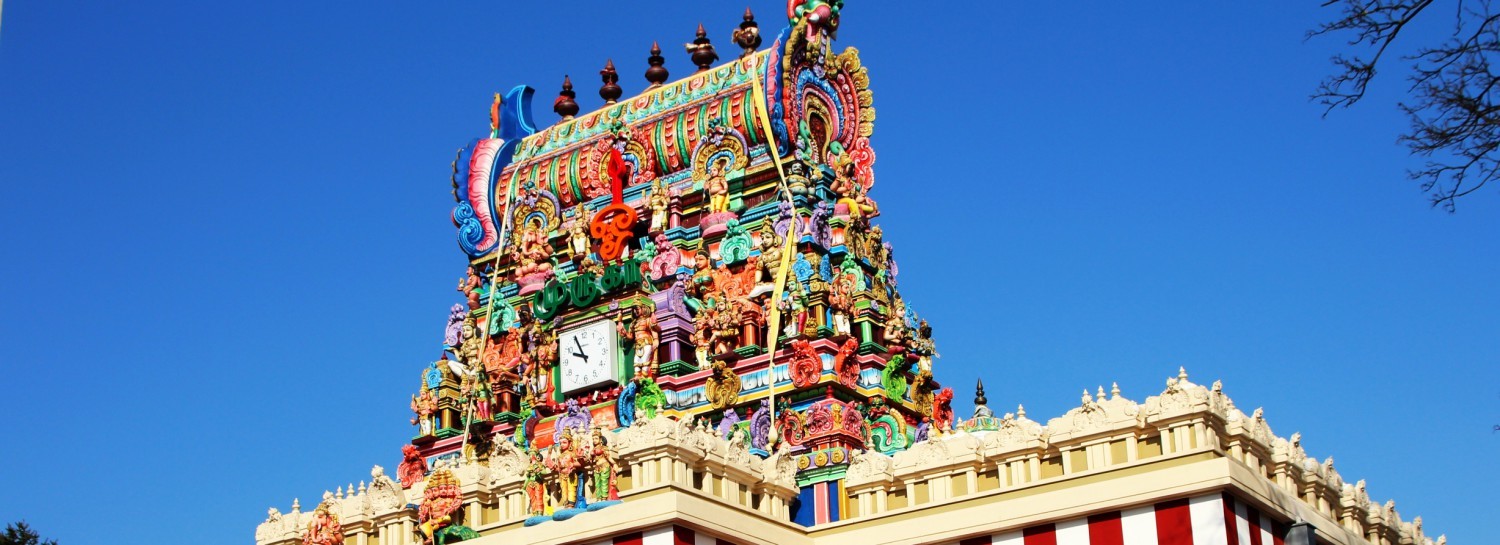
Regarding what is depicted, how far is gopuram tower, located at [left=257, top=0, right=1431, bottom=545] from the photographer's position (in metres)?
38.6

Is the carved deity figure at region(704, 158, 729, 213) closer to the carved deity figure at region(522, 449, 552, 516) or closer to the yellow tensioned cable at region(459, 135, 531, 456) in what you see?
the yellow tensioned cable at region(459, 135, 531, 456)

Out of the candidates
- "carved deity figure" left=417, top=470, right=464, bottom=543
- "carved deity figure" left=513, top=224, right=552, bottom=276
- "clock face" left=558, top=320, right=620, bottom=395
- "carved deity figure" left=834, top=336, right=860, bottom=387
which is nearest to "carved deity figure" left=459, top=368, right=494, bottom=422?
"clock face" left=558, top=320, right=620, bottom=395

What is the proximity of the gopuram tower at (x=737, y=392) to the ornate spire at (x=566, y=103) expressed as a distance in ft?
3.59

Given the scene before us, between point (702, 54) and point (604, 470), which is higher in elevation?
point (702, 54)

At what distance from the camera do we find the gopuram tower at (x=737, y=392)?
38594 millimetres

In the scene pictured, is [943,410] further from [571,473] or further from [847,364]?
[571,473]

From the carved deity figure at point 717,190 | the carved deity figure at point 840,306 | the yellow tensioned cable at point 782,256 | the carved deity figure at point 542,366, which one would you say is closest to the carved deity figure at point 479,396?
the carved deity figure at point 542,366

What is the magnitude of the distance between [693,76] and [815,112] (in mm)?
4205

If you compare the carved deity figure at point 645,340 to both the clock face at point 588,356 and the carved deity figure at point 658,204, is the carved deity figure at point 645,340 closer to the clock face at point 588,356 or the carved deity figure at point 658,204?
the clock face at point 588,356

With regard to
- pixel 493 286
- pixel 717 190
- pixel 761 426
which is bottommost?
pixel 761 426

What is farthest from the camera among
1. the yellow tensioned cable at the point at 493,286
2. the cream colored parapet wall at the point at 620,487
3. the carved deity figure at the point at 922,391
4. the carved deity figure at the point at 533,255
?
the carved deity figure at the point at 533,255

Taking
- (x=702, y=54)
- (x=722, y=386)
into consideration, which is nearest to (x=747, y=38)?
(x=702, y=54)

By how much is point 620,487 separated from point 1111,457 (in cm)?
1076

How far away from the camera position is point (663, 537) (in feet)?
125
